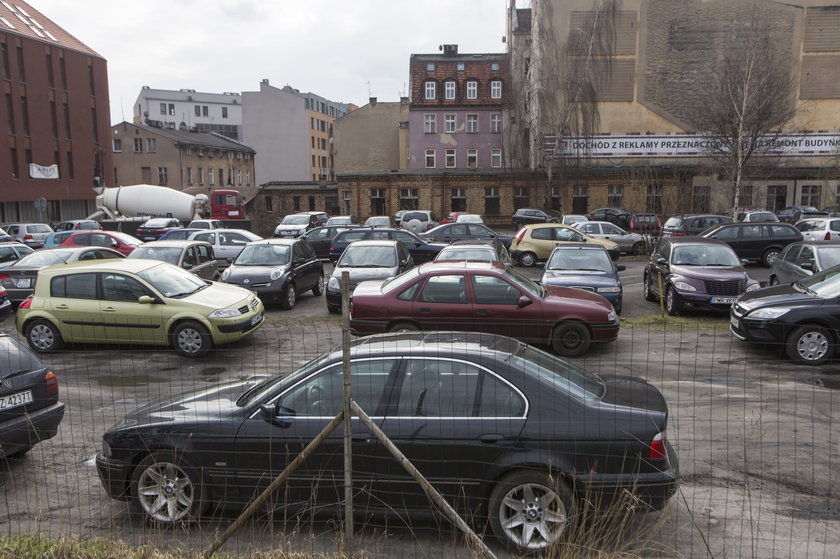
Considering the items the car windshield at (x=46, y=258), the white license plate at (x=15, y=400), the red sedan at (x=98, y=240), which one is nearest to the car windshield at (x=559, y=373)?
the white license plate at (x=15, y=400)

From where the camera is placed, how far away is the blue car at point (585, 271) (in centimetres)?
1379

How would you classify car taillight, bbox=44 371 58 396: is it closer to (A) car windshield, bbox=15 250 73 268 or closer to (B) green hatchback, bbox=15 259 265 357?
(B) green hatchback, bbox=15 259 265 357

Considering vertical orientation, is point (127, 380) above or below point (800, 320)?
below

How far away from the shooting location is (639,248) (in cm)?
2800

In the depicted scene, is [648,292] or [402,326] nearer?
[402,326]

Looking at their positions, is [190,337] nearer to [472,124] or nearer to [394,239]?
[394,239]

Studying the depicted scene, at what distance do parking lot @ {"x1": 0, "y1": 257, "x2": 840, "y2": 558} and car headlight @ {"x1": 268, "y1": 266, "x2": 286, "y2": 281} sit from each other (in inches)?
133

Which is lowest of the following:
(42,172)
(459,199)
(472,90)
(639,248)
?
(639,248)

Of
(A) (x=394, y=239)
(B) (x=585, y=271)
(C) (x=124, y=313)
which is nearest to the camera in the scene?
(C) (x=124, y=313)

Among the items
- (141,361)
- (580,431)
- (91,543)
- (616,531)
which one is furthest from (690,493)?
(141,361)

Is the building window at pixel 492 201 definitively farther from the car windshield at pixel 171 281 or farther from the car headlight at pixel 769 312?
the car headlight at pixel 769 312

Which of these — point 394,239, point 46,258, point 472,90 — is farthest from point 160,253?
point 472,90

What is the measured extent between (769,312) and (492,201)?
36.3 metres

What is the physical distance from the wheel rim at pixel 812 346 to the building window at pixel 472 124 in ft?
157
